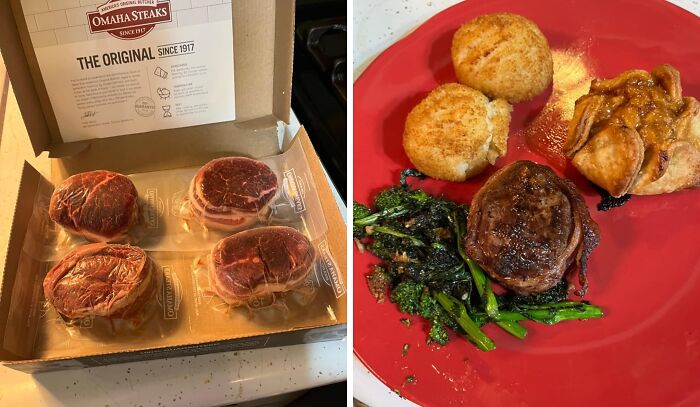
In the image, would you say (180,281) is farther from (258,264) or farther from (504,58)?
(504,58)

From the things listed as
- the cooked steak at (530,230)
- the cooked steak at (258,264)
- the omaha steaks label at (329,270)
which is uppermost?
the cooked steak at (530,230)

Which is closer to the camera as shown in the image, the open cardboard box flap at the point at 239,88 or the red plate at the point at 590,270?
the open cardboard box flap at the point at 239,88

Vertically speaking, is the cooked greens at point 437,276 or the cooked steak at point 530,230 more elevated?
the cooked steak at point 530,230

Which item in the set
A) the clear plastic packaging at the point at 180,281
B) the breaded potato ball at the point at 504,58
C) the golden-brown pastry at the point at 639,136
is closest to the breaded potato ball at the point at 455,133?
the breaded potato ball at the point at 504,58

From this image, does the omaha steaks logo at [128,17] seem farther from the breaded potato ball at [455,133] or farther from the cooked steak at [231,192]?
the breaded potato ball at [455,133]

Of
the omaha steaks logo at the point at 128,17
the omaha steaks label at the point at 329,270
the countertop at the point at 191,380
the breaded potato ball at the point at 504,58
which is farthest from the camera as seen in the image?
the breaded potato ball at the point at 504,58

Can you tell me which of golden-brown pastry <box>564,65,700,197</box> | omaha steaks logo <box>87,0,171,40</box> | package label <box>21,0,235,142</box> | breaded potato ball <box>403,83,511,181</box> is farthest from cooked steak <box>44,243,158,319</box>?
golden-brown pastry <box>564,65,700,197</box>

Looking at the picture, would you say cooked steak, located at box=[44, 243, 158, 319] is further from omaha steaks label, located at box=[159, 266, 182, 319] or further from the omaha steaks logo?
the omaha steaks logo
